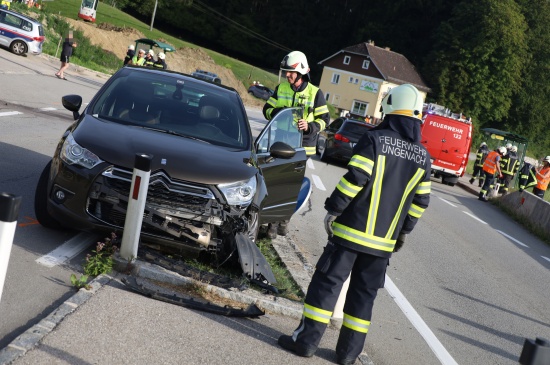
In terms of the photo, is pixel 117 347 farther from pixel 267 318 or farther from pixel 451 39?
pixel 451 39

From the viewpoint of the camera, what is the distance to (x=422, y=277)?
10.6 meters

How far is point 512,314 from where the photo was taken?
962 cm

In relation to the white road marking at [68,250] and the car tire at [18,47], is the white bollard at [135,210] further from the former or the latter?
the car tire at [18,47]

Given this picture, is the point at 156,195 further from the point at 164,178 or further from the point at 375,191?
the point at 375,191

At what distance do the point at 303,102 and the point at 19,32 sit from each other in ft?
95.9

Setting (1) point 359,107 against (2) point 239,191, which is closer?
(2) point 239,191

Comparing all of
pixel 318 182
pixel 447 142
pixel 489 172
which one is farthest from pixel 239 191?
pixel 447 142

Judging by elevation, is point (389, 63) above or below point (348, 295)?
above

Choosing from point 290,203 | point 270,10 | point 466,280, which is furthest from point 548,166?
point 270,10

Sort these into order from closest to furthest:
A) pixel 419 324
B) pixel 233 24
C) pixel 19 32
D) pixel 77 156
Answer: pixel 77 156 < pixel 419 324 < pixel 19 32 < pixel 233 24

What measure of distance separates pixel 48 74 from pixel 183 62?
1550 inches

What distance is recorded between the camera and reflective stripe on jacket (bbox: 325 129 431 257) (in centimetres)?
562

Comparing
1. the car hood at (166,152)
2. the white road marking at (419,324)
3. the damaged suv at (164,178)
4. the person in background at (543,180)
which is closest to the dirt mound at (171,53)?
the person in background at (543,180)

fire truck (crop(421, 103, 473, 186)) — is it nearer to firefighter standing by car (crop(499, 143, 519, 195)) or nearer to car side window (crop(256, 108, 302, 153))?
firefighter standing by car (crop(499, 143, 519, 195))
